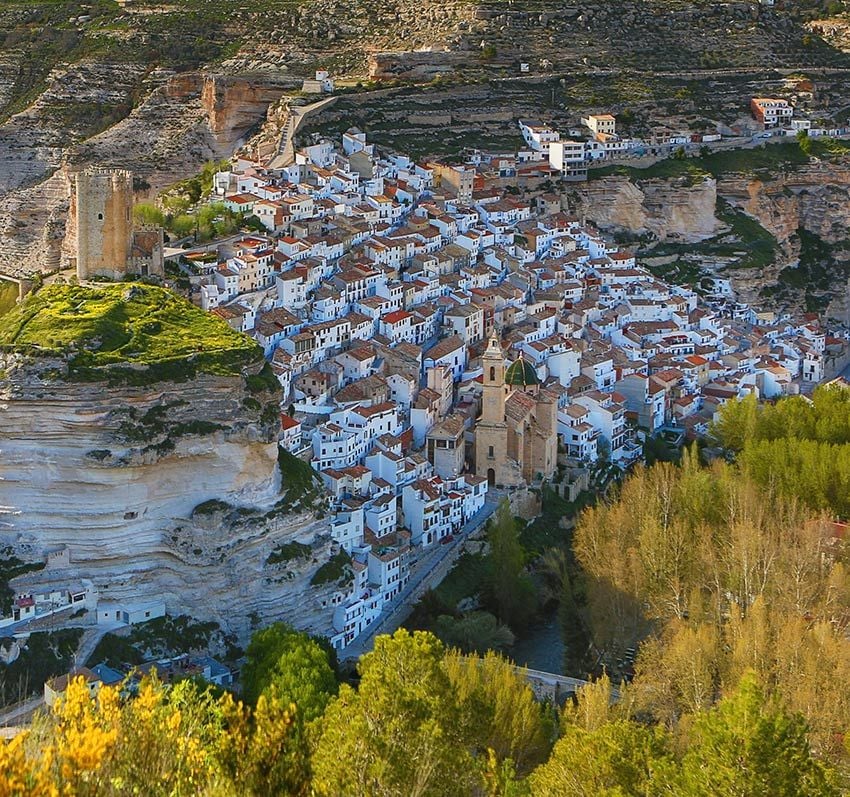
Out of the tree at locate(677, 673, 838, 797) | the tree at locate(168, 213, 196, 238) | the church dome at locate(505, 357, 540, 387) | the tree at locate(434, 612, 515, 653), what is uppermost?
the tree at locate(168, 213, 196, 238)

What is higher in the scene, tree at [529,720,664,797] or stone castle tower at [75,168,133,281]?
stone castle tower at [75,168,133,281]

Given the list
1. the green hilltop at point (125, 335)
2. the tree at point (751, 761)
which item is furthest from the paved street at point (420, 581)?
the tree at point (751, 761)

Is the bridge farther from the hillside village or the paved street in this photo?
the hillside village

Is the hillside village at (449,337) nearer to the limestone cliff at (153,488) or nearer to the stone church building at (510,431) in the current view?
the stone church building at (510,431)

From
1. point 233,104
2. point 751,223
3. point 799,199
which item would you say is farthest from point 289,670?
point 799,199

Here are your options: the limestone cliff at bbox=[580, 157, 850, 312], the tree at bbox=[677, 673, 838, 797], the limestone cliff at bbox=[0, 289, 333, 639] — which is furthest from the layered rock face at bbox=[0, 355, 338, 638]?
the limestone cliff at bbox=[580, 157, 850, 312]

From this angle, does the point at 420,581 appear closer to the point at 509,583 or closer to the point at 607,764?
the point at 509,583
